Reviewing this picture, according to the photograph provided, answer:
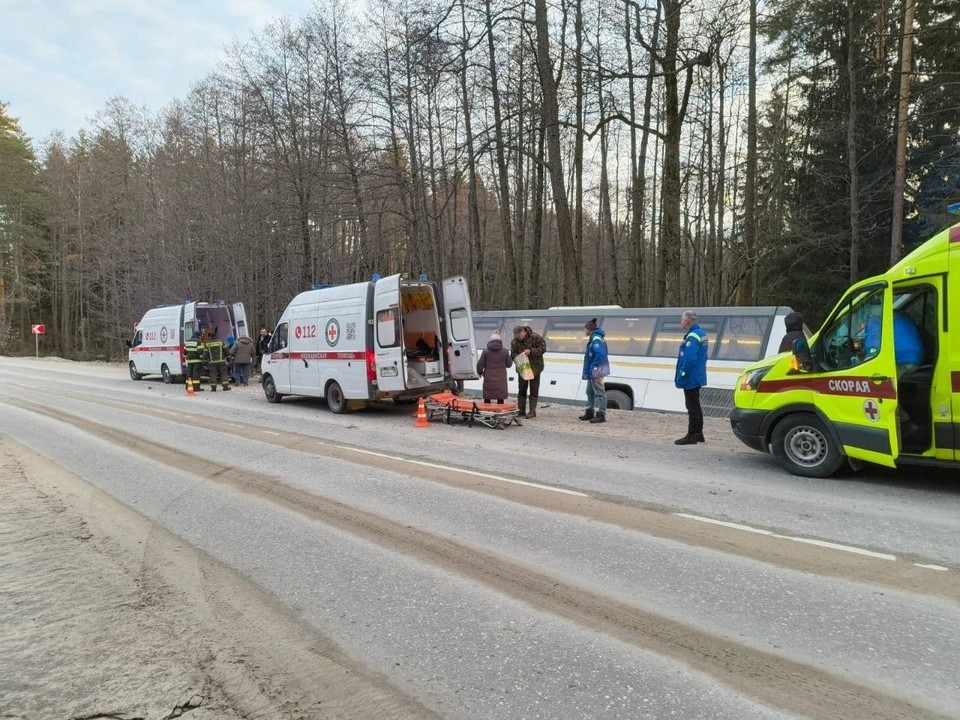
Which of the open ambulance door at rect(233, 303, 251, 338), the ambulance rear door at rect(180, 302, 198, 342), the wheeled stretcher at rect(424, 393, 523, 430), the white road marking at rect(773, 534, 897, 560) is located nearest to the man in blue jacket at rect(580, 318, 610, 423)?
the wheeled stretcher at rect(424, 393, 523, 430)

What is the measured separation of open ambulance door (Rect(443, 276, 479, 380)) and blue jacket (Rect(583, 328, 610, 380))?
2.76 meters

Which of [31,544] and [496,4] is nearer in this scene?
[31,544]

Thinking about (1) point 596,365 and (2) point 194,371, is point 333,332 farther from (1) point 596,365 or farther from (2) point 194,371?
(2) point 194,371

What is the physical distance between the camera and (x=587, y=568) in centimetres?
439

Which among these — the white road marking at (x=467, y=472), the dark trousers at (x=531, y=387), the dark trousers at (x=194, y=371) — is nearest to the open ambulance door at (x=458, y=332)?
the dark trousers at (x=531, y=387)

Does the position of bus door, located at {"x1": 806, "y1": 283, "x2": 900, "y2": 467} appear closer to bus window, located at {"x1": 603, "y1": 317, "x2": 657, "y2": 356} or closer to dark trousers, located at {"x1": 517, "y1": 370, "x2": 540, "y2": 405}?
dark trousers, located at {"x1": 517, "y1": 370, "x2": 540, "y2": 405}

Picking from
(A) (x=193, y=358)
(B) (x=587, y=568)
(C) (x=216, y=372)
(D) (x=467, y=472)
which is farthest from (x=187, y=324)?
(B) (x=587, y=568)

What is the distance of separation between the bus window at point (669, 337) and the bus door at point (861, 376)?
221 inches

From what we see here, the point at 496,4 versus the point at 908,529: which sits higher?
the point at 496,4

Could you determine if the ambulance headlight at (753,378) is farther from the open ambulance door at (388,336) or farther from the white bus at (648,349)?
the open ambulance door at (388,336)

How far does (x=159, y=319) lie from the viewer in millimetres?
23141

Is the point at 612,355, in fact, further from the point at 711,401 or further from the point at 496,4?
the point at 496,4

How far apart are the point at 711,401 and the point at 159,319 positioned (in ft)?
65.8

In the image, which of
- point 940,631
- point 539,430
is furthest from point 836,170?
point 940,631
